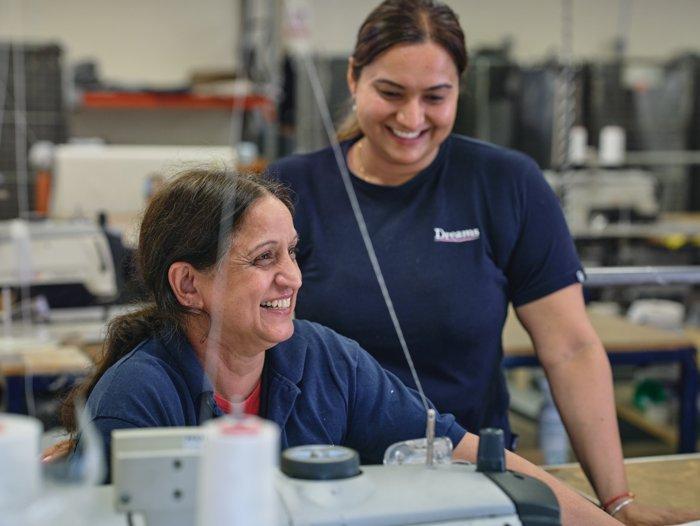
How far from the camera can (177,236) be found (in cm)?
137

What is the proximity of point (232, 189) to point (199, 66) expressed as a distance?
5823 millimetres

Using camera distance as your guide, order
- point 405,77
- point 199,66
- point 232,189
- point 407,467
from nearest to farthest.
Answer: point 407,467
point 232,189
point 405,77
point 199,66

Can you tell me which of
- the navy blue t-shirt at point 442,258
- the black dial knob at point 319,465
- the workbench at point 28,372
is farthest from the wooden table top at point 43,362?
the black dial knob at point 319,465

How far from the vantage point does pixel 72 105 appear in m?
6.09

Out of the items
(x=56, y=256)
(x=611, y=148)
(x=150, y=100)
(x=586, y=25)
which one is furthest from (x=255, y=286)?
(x=586, y=25)

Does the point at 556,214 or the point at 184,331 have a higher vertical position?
the point at 556,214

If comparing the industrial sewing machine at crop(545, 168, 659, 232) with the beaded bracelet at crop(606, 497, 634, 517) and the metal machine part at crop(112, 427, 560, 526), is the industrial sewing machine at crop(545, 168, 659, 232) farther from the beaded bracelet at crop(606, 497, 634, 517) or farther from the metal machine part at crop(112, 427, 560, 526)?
the metal machine part at crop(112, 427, 560, 526)

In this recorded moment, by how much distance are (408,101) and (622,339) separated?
62.0 inches

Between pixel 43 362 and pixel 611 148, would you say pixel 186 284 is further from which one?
pixel 611 148

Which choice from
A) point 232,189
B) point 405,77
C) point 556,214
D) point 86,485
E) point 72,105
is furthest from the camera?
point 72,105

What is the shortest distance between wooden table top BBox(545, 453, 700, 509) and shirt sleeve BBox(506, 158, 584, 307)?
1.08ft

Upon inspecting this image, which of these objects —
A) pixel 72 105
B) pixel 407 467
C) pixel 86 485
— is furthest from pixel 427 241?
pixel 72 105

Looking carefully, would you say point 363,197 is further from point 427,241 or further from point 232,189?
point 232,189

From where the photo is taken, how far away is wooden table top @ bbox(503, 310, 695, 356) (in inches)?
108
